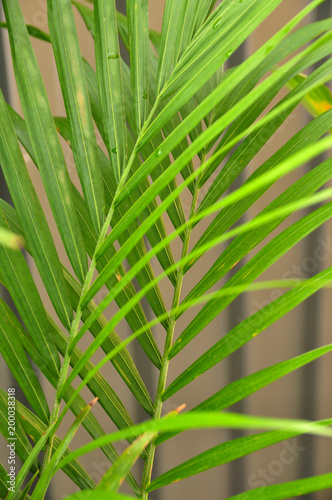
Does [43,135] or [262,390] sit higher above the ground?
[262,390]

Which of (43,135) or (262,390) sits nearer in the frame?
(43,135)

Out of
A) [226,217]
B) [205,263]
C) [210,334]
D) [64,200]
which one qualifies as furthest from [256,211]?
[64,200]

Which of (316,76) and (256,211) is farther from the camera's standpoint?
(256,211)

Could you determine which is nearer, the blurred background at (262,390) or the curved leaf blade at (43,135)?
the curved leaf blade at (43,135)

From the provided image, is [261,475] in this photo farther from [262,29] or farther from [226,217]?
[262,29]

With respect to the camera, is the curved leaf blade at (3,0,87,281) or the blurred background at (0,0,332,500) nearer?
the curved leaf blade at (3,0,87,281)

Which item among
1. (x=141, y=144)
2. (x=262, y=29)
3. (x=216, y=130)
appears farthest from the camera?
(x=262, y=29)

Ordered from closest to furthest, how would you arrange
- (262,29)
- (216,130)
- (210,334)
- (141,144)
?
1. (216,130)
2. (141,144)
3. (262,29)
4. (210,334)

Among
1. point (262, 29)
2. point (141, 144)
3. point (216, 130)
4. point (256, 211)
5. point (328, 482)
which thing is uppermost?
point (262, 29)
